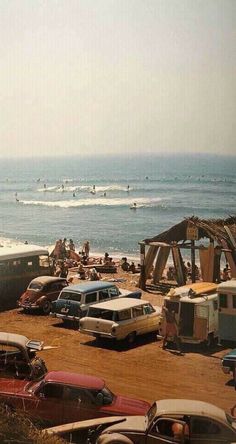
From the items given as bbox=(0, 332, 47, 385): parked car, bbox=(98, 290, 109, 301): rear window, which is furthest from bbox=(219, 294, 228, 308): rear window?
bbox=(0, 332, 47, 385): parked car

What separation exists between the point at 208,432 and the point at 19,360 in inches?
166

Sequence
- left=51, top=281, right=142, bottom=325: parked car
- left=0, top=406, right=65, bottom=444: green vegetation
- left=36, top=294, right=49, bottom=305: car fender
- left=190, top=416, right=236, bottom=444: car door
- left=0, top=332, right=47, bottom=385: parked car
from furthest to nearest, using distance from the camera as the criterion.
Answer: left=36, top=294, right=49, bottom=305: car fender → left=51, top=281, right=142, bottom=325: parked car → left=0, top=332, right=47, bottom=385: parked car → left=190, top=416, right=236, bottom=444: car door → left=0, top=406, right=65, bottom=444: green vegetation

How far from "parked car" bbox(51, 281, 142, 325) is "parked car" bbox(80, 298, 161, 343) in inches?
43.1

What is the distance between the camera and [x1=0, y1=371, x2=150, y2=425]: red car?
909cm

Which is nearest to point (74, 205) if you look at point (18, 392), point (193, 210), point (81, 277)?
point (193, 210)

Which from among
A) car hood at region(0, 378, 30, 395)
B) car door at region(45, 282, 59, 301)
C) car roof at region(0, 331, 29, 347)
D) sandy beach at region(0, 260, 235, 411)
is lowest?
sandy beach at region(0, 260, 235, 411)

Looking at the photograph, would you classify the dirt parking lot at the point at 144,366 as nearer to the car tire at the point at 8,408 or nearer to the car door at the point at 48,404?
the car door at the point at 48,404

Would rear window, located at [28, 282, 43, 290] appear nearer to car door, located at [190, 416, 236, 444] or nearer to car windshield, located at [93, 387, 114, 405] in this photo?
car windshield, located at [93, 387, 114, 405]

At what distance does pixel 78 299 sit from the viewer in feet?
54.1

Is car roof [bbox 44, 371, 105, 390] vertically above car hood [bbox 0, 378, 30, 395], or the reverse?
car roof [bbox 44, 371, 105, 390]

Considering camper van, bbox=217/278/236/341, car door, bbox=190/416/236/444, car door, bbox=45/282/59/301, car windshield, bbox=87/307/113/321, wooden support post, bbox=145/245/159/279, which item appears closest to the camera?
car door, bbox=190/416/236/444

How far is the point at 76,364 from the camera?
13391 millimetres

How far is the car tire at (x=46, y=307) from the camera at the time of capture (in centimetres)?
1844

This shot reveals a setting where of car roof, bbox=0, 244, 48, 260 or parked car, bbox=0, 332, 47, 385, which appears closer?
parked car, bbox=0, 332, 47, 385
